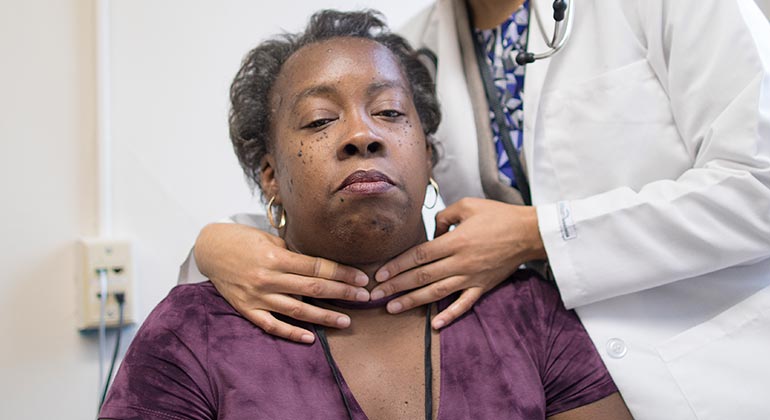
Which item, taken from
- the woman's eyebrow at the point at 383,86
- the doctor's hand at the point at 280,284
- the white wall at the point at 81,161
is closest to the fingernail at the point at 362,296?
the doctor's hand at the point at 280,284

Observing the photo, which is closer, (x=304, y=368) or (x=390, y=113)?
(x=304, y=368)

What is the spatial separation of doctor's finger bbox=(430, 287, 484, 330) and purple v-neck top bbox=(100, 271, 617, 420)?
0.02 m

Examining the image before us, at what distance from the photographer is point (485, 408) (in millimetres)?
1054

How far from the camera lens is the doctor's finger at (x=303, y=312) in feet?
3.63

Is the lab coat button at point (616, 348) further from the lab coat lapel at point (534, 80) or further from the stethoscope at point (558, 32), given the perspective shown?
the stethoscope at point (558, 32)

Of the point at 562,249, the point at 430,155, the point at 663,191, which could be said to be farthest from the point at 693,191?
the point at 430,155

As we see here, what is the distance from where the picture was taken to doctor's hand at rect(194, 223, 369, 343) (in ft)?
3.63

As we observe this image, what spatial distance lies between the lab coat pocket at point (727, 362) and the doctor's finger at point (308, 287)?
0.55 meters

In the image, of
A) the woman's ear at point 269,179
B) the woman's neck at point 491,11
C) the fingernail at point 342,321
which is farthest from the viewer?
the woman's neck at point 491,11

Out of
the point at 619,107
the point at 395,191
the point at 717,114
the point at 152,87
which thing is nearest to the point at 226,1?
the point at 152,87

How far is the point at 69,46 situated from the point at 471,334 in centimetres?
110

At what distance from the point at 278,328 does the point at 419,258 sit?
10.5 inches

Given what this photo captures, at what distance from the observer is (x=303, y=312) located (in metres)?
1.11

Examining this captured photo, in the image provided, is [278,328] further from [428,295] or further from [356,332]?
[428,295]
